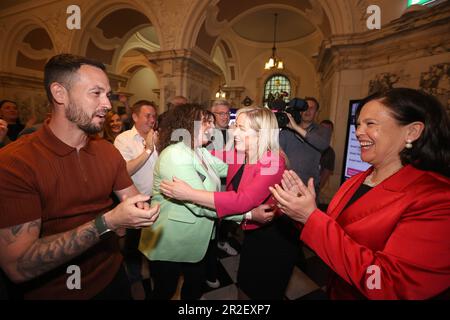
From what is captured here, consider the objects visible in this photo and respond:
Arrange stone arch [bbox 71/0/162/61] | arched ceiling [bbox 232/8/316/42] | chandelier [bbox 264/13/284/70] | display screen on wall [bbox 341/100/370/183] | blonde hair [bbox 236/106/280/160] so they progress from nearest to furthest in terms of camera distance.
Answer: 1. blonde hair [bbox 236/106/280/160]
2. display screen on wall [bbox 341/100/370/183]
3. stone arch [bbox 71/0/162/61]
4. chandelier [bbox 264/13/284/70]
5. arched ceiling [bbox 232/8/316/42]

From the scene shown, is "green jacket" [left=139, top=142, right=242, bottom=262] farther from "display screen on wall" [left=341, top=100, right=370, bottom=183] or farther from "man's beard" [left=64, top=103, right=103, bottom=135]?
"display screen on wall" [left=341, top=100, right=370, bottom=183]

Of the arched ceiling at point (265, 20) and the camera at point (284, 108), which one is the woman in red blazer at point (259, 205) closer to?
the camera at point (284, 108)

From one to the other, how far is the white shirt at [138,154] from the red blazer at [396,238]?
1953 mm

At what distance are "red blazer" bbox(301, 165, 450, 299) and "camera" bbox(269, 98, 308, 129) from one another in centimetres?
147

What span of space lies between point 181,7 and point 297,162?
6.65 m

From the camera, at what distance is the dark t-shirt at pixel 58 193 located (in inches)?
40.0

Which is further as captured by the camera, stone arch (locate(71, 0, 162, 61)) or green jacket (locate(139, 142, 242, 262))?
stone arch (locate(71, 0, 162, 61))

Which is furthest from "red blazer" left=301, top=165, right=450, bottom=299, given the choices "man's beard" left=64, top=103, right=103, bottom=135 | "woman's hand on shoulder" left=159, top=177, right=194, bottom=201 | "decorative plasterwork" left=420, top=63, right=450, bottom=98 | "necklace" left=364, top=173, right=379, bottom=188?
"decorative plasterwork" left=420, top=63, right=450, bottom=98

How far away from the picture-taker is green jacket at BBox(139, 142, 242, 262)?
161 cm

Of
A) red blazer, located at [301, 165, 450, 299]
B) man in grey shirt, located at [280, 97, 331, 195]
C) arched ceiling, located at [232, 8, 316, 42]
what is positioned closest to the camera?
red blazer, located at [301, 165, 450, 299]

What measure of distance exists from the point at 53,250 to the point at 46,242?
6cm

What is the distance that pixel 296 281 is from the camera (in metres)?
2.77

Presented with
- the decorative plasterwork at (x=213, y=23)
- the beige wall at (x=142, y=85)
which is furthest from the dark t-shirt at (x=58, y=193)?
the beige wall at (x=142, y=85)

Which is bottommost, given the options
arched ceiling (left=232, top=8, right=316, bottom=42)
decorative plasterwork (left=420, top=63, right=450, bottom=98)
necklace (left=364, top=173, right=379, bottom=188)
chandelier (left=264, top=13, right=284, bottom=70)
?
necklace (left=364, top=173, right=379, bottom=188)
